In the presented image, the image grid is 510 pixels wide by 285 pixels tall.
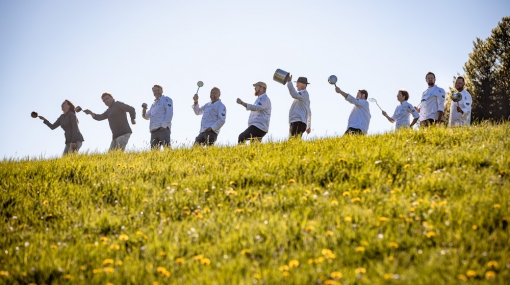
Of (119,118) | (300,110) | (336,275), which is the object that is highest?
(300,110)

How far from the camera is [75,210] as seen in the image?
6.19 meters

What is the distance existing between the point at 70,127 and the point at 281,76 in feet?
20.3

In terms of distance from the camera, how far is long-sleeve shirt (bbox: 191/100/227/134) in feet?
40.3

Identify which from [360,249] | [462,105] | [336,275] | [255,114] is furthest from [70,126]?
[336,275]

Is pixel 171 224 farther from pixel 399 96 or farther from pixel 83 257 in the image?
pixel 399 96

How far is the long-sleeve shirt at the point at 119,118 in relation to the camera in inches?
513

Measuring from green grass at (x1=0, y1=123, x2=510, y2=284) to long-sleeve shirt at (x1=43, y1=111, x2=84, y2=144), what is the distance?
5097 mm

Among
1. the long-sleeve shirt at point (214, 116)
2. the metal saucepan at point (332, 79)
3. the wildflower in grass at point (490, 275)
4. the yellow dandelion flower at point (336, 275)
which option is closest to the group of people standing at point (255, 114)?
the long-sleeve shirt at point (214, 116)

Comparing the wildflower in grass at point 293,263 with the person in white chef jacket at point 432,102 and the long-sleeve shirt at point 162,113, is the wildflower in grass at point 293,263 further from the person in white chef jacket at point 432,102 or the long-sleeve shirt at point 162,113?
the person in white chef jacket at point 432,102

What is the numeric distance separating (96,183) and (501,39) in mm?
30045

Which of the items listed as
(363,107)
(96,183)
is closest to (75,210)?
(96,183)

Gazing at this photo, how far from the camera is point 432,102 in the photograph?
12.6 metres

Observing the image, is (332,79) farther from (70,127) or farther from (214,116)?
(70,127)

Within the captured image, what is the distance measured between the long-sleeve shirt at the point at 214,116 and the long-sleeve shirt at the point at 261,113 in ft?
2.55
